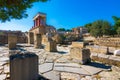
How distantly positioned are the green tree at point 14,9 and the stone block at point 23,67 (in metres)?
1.70

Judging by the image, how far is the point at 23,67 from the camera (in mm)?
3926

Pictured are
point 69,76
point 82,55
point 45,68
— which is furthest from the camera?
point 82,55

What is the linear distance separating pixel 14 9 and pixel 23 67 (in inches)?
89.0

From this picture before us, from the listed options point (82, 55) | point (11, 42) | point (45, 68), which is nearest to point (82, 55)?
point (82, 55)

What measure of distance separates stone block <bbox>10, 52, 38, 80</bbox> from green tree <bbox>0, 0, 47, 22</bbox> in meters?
1.70

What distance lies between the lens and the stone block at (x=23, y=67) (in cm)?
380

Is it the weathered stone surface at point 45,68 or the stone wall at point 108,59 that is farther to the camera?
the stone wall at point 108,59

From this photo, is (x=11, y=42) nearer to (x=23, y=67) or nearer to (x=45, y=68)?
(x=45, y=68)

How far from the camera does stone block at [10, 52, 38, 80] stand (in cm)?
380

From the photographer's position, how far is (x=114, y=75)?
15.4ft

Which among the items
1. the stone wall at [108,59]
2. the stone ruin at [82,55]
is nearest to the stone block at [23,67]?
the stone ruin at [82,55]

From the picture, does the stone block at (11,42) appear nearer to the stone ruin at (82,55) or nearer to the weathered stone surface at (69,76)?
the stone ruin at (82,55)

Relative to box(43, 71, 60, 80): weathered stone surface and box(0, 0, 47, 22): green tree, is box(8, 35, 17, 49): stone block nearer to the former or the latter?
box(0, 0, 47, 22): green tree

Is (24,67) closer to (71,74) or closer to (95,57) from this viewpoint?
(71,74)
